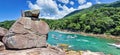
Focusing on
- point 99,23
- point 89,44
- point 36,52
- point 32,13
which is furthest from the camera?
point 99,23

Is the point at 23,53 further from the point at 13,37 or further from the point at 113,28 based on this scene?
the point at 113,28

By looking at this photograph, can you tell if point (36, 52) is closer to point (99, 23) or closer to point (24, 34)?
point (24, 34)

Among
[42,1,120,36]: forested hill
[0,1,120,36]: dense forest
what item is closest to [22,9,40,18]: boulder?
[0,1,120,36]: dense forest

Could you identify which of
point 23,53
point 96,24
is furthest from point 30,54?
point 96,24

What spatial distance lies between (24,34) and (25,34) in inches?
3.4

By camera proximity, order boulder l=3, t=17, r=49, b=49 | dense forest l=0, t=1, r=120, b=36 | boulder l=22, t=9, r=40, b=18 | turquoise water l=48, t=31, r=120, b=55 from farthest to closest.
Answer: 1. dense forest l=0, t=1, r=120, b=36
2. turquoise water l=48, t=31, r=120, b=55
3. boulder l=22, t=9, r=40, b=18
4. boulder l=3, t=17, r=49, b=49

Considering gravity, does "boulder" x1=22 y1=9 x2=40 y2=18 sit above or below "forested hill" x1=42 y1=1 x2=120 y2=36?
above

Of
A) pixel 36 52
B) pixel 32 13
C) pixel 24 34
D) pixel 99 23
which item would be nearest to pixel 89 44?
pixel 32 13

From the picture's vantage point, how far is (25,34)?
19.7 m

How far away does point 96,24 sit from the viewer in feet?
494

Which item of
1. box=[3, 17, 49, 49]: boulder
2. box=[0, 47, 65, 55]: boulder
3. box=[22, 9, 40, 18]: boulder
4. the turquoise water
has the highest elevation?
box=[22, 9, 40, 18]: boulder

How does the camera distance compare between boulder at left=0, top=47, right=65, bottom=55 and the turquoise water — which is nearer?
boulder at left=0, top=47, right=65, bottom=55

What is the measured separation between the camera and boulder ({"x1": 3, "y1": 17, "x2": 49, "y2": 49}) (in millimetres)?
19344

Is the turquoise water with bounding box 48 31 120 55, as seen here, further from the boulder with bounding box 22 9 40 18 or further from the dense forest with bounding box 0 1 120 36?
the boulder with bounding box 22 9 40 18
